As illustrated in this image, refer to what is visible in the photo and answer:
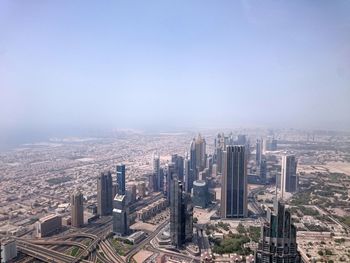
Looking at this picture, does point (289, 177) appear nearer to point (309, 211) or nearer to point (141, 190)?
point (309, 211)

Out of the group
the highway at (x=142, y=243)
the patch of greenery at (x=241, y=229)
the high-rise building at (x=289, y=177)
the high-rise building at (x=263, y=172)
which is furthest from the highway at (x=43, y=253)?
the high-rise building at (x=263, y=172)

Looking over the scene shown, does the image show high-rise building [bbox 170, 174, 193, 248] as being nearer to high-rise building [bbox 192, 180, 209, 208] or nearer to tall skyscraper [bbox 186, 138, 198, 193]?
high-rise building [bbox 192, 180, 209, 208]

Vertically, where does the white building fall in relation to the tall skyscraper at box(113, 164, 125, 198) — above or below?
below

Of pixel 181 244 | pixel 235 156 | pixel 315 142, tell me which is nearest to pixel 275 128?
pixel 315 142

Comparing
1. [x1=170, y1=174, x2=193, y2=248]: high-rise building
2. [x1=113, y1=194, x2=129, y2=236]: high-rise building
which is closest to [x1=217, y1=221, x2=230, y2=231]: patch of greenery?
[x1=170, y1=174, x2=193, y2=248]: high-rise building

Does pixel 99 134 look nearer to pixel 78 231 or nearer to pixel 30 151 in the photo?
pixel 30 151

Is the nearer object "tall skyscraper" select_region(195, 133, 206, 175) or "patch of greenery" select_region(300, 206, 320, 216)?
"patch of greenery" select_region(300, 206, 320, 216)

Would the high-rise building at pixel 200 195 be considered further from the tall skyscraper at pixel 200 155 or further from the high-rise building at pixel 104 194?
the high-rise building at pixel 104 194
